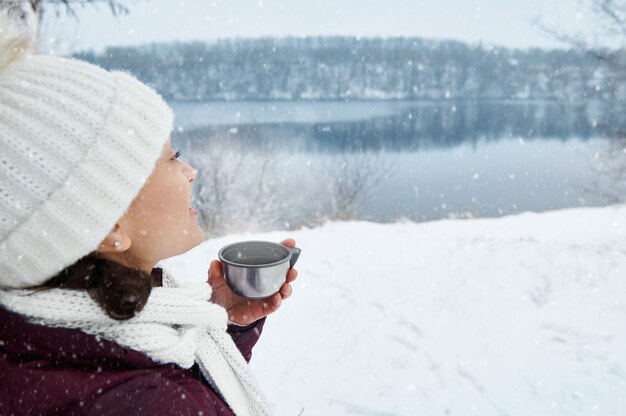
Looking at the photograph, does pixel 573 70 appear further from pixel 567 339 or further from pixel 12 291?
pixel 12 291

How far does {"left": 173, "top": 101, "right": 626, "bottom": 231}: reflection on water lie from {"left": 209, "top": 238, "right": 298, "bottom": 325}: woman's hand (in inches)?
547

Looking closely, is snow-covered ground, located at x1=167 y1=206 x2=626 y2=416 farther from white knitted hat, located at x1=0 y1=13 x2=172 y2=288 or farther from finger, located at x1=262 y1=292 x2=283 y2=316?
white knitted hat, located at x1=0 y1=13 x2=172 y2=288

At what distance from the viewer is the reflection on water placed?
23859 millimetres

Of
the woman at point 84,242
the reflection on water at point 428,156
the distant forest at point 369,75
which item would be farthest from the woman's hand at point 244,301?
the distant forest at point 369,75

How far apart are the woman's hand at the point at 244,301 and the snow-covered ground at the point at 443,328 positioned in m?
1.76

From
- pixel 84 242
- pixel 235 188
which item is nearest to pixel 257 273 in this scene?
pixel 84 242

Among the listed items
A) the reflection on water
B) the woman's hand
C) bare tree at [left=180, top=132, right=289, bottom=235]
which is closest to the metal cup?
the woman's hand

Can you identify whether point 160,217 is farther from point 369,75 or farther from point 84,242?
point 369,75

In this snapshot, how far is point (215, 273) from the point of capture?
2.01 m

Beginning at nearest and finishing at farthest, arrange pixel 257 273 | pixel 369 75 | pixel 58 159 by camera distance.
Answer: pixel 58 159
pixel 257 273
pixel 369 75

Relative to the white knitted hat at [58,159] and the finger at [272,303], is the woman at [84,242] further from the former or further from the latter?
the finger at [272,303]

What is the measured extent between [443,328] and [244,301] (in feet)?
10.4

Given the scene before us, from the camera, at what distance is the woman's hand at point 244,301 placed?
1894 millimetres

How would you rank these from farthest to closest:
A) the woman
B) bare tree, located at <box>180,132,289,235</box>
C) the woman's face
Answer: bare tree, located at <box>180,132,289,235</box>
the woman's face
the woman
